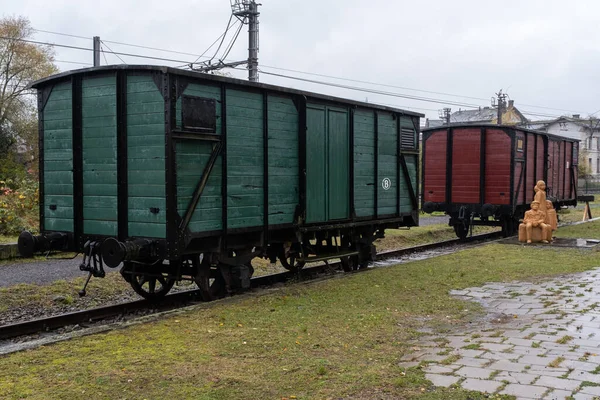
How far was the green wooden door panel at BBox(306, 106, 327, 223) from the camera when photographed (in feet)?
31.5

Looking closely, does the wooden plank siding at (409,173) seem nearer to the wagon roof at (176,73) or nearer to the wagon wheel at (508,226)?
the wagon roof at (176,73)

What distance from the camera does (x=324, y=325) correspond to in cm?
666

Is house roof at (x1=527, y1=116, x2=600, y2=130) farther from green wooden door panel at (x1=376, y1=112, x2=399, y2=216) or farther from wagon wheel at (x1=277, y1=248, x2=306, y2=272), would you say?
wagon wheel at (x1=277, y1=248, x2=306, y2=272)

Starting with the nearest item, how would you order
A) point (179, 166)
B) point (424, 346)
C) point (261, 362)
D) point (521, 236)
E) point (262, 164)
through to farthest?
point (261, 362) < point (424, 346) < point (179, 166) < point (262, 164) < point (521, 236)

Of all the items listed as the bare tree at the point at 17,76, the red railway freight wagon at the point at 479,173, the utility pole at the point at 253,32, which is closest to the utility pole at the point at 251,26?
the utility pole at the point at 253,32

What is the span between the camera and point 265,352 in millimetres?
5551

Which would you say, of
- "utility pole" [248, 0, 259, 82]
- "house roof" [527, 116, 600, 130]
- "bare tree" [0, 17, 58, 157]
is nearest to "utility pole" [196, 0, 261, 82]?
"utility pole" [248, 0, 259, 82]

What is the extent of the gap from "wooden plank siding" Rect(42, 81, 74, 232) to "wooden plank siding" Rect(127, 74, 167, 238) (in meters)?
1.11

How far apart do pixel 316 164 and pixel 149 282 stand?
325 centimetres

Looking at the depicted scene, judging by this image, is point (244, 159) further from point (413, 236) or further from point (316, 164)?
point (413, 236)

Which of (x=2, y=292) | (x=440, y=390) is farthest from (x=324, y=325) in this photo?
(x=2, y=292)

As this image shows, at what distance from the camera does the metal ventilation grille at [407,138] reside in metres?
12.2

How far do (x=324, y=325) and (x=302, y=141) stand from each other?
A: 367 cm

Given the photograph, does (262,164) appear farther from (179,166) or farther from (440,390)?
(440,390)
